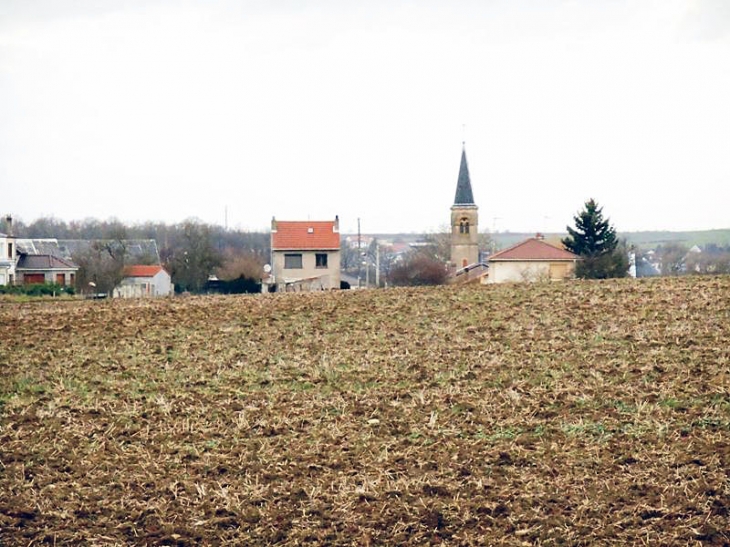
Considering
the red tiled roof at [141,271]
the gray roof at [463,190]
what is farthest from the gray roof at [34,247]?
the gray roof at [463,190]

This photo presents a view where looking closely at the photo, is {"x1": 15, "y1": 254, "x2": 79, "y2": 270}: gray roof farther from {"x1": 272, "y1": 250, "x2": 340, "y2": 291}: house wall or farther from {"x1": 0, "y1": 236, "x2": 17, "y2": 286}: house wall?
{"x1": 272, "y1": 250, "x2": 340, "y2": 291}: house wall

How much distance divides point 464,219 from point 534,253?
21607 millimetres

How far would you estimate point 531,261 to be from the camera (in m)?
47.4

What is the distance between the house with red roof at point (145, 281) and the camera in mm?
49531

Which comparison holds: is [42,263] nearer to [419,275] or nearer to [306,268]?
[306,268]

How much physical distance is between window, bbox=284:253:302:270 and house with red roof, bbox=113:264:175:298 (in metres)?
6.88

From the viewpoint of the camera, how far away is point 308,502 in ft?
28.1

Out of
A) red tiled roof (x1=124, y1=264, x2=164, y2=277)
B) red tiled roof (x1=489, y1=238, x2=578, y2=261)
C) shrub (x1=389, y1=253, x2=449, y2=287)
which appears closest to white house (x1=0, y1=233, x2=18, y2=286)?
red tiled roof (x1=124, y1=264, x2=164, y2=277)

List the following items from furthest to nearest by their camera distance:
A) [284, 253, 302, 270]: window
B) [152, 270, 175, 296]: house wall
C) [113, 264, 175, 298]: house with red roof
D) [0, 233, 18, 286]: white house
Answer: [0, 233, 18, 286]: white house, [284, 253, 302, 270]: window, [152, 270, 175, 296]: house wall, [113, 264, 175, 298]: house with red roof

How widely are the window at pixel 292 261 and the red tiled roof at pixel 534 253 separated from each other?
467 inches

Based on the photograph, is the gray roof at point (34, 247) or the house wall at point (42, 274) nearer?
the house wall at point (42, 274)

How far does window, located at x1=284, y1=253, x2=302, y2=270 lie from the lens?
54062 millimetres

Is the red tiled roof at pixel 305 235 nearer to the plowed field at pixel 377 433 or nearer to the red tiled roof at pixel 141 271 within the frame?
the red tiled roof at pixel 141 271

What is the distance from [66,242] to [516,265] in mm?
51727
